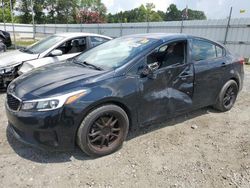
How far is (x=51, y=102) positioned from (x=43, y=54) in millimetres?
3358

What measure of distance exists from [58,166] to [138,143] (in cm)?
117

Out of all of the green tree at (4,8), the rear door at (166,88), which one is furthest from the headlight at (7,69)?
the green tree at (4,8)

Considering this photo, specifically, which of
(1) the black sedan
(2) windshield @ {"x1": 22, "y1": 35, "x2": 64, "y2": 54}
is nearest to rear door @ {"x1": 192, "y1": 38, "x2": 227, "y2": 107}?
(1) the black sedan

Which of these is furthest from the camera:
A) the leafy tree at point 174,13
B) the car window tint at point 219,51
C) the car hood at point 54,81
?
the leafy tree at point 174,13

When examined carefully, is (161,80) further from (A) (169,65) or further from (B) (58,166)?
(B) (58,166)

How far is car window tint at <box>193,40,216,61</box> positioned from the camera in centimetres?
386

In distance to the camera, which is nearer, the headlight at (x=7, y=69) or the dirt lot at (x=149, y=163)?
the dirt lot at (x=149, y=163)

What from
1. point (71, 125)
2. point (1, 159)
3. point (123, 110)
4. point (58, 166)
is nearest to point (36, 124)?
point (71, 125)

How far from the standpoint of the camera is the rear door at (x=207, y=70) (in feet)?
12.6

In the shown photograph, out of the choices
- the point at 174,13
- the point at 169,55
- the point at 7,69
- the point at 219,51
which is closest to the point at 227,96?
the point at 219,51

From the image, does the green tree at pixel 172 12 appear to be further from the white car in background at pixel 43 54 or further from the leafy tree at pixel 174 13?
the white car in background at pixel 43 54

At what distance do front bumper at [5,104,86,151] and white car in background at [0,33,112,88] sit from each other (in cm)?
278

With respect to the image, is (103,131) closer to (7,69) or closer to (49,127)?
(49,127)

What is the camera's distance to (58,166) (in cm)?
282
